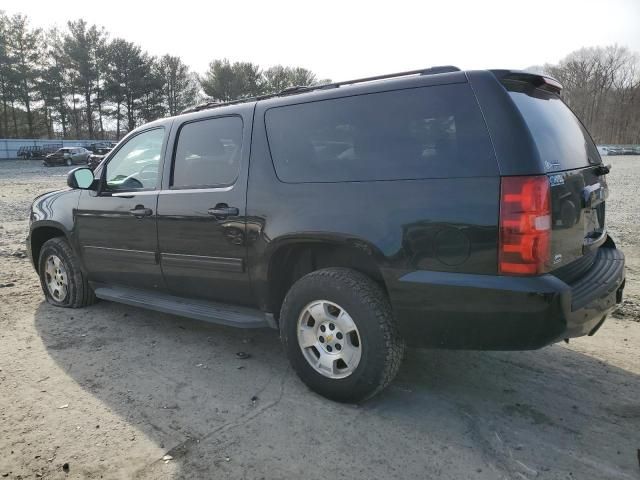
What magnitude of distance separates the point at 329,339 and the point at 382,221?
838 mm

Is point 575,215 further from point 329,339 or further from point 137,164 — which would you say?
point 137,164

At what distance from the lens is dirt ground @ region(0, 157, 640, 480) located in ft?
8.34

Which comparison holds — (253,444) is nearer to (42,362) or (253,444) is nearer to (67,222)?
(42,362)

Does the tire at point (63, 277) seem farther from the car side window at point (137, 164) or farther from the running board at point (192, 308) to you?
the car side window at point (137, 164)

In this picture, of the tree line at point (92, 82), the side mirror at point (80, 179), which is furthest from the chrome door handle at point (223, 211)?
the tree line at point (92, 82)

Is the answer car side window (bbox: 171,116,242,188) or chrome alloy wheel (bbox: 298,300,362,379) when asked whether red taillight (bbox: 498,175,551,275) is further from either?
car side window (bbox: 171,116,242,188)

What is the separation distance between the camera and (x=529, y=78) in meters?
2.87

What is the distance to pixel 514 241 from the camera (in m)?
2.46

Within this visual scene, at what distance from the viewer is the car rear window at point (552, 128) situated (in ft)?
8.66

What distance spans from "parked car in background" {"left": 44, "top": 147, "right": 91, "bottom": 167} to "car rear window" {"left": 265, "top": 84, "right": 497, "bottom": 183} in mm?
35821

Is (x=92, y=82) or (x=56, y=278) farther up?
(x=92, y=82)

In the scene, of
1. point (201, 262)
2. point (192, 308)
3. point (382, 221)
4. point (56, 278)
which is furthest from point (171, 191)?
point (56, 278)

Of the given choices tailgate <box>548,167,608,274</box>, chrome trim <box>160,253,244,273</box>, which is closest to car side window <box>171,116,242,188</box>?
chrome trim <box>160,253,244,273</box>

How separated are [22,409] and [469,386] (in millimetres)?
2867
